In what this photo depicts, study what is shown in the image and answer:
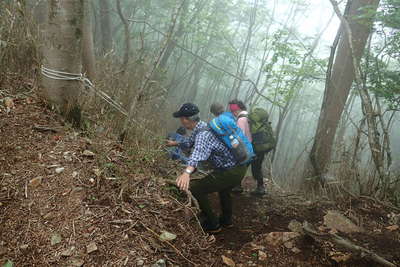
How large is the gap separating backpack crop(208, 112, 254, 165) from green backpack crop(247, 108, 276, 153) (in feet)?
5.52

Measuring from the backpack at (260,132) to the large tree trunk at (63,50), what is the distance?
3.08 metres

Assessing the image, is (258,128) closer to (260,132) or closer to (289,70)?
(260,132)

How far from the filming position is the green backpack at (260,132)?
5125 mm

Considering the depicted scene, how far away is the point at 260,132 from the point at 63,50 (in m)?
3.42

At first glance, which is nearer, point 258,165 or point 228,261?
point 228,261

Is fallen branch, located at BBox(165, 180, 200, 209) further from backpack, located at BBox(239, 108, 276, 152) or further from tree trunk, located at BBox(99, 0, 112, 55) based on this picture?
tree trunk, located at BBox(99, 0, 112, 55)

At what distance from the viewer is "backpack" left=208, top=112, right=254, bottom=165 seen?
3.24m

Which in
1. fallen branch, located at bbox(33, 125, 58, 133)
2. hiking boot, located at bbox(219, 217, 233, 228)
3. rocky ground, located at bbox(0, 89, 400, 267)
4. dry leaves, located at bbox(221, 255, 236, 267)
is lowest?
hiking boot, located at bbox(219, 217, 233, 228)

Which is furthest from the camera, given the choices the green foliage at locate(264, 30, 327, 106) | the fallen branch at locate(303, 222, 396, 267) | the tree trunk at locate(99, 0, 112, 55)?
the tree trunk at locate(99, 0, 112, 55)

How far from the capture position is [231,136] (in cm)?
330

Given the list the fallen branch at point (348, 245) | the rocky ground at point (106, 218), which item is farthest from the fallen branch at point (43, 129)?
the fallen branch at point (348, 245)

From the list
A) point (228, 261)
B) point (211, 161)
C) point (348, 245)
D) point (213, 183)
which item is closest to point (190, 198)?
point (213, 183)

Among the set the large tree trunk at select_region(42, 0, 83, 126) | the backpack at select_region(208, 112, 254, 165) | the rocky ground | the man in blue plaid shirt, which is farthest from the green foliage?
the large tree trunk at select_region(42, 0, 83, 126)

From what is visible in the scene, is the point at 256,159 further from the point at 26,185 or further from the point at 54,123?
the point at 26,185
